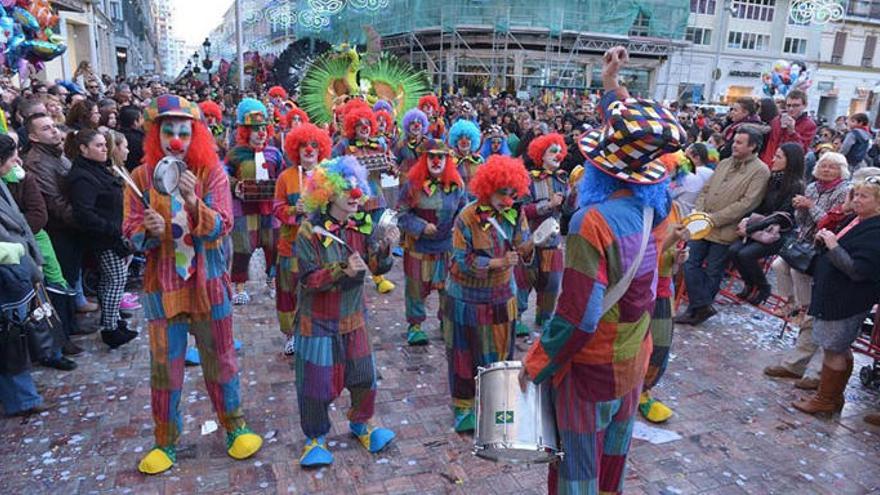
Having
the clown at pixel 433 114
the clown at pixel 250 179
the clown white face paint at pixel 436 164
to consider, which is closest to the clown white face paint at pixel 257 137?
the clown at pixel 250 179

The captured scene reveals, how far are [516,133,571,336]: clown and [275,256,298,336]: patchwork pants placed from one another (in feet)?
6.91

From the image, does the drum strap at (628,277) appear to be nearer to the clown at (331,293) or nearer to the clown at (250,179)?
the clown at (331,293)

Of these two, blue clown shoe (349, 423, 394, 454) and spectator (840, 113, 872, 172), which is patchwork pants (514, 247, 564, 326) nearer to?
blue clown shoe (349, 423, 394, 454)

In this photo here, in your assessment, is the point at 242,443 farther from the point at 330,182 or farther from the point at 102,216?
the point at 102,216

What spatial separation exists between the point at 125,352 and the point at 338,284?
2956mm

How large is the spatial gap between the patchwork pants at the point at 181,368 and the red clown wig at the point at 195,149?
35.8 inches

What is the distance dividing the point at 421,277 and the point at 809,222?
376 centimetres

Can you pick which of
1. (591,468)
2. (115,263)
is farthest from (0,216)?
(591,468)

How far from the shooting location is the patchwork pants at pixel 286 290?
5184 millimetres

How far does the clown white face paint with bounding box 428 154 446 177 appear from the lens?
5281 mm

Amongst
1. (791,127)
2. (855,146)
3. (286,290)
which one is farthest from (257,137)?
(855,146)

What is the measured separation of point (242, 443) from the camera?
3.71 m

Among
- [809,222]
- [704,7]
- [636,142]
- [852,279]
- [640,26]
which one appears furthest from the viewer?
[704,7]

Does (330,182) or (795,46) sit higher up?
(795,46)
